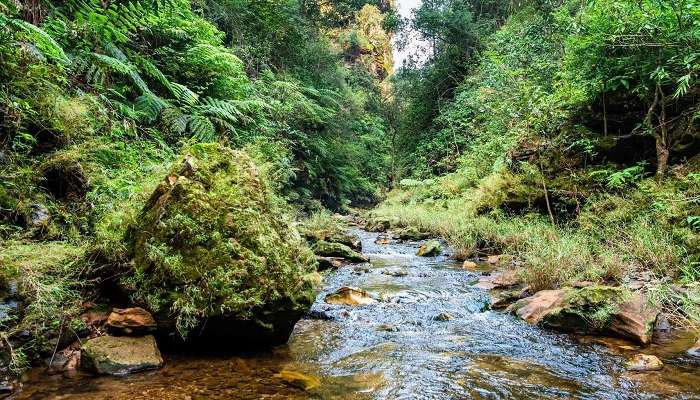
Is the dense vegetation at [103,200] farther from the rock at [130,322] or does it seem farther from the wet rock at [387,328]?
the wet rock at [387,328]

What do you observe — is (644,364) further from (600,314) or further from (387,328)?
(387,328)

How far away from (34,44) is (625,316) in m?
6.83

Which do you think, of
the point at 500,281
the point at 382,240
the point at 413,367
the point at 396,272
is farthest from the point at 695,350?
the point at 382,240

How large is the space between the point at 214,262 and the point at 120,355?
88cm

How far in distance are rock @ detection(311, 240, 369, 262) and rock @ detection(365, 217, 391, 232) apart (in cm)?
625

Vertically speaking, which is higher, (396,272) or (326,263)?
(326,263)

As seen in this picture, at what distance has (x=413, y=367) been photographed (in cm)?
326

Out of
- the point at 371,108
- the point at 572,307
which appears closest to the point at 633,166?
the point at 572,307

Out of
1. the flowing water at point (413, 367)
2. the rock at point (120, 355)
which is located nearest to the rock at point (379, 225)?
the flowing water at point (413, 367)

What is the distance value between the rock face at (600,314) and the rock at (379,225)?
10243 millimetres

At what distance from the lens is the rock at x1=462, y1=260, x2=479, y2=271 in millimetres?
7486

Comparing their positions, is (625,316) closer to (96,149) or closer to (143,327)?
(143,327)

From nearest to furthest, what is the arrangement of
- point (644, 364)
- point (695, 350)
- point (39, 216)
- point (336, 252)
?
point (644, 364)
point (695, 350)
point (39, 216)
point (336, 252)

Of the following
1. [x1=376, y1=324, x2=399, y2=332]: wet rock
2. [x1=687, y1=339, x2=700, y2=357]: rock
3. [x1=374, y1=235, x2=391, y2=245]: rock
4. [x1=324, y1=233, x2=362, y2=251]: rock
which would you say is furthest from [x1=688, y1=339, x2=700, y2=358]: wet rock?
[x1=374, y1=235, x2=391, y2=245]: rock
